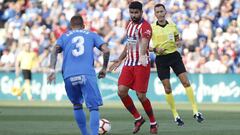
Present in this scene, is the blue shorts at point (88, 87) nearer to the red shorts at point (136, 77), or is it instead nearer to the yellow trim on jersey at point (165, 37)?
the red shorts at point (136, 77)

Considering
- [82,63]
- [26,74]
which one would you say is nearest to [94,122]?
[82,63]

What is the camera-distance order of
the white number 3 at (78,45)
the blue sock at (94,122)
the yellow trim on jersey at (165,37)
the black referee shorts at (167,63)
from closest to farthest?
the blue sock at (94,122)
the white number 3 at (78,45)
the yellow trim on jersey at (165,37)
the black referee shorts at (167,63)

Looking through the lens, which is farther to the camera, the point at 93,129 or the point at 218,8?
the point at 218,8

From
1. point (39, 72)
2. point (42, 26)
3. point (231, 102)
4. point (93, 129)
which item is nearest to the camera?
point (93, 129)

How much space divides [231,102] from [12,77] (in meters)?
9.32

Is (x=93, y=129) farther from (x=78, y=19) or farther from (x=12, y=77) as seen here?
(x=12, y=77)

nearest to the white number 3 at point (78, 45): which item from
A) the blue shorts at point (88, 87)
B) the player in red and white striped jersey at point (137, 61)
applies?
the blue shorts at point (88, 87)

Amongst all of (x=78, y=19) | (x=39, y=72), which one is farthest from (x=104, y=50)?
(x=39, y=72)

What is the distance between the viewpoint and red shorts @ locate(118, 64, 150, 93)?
49.0 ft

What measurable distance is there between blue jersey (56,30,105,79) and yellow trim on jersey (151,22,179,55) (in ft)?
14.9

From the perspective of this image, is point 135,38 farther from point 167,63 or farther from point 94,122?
point 94,122

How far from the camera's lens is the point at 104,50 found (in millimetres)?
12305

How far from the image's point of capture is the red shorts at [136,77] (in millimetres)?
14922

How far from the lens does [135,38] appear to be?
15.0 meters
